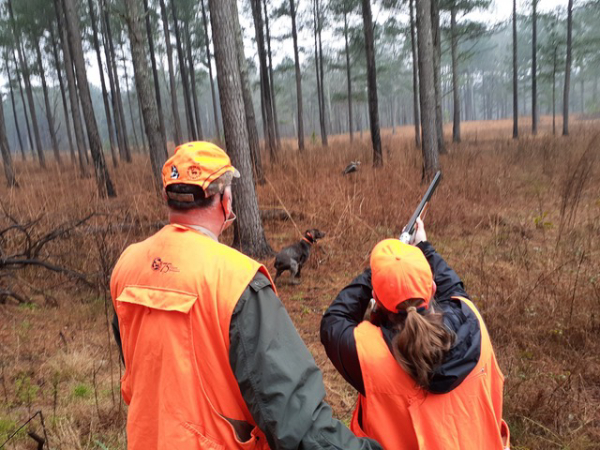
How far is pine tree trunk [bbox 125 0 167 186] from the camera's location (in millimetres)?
8812

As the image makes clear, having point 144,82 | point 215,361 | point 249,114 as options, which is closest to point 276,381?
point 215,361

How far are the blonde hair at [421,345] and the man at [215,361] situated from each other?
0.33 metres

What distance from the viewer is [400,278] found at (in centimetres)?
162

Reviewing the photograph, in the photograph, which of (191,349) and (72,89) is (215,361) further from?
(72,89)

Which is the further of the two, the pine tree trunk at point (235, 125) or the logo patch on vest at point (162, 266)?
the pine tree trunk at point (235, 125)

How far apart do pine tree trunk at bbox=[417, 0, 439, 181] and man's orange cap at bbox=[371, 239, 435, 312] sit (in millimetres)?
9407

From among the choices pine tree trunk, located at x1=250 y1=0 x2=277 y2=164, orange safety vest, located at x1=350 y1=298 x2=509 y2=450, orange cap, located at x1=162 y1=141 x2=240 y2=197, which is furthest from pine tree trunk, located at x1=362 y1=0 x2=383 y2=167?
orange cap, located at x1=162 y1=141 x2=240 y2=197

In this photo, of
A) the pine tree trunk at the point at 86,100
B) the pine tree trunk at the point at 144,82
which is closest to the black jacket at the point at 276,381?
the pine tree trunk at the point at 144,82

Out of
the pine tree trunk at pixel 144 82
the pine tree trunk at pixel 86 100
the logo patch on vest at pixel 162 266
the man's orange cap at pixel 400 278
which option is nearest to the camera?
the logo patch on vest at pixel 162 266

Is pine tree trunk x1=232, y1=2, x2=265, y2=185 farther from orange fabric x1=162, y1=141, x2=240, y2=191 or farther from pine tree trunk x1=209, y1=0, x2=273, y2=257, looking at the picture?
orange fabric x1=162, y1=141, x2=240, y2=191

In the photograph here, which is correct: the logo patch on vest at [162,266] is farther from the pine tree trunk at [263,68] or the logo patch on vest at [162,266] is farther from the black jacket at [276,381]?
the pine tree trunk at [263,68]

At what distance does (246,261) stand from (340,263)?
5.63 m

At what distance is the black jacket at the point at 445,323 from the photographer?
151 centimetres

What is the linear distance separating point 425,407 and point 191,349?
3.05 feet
